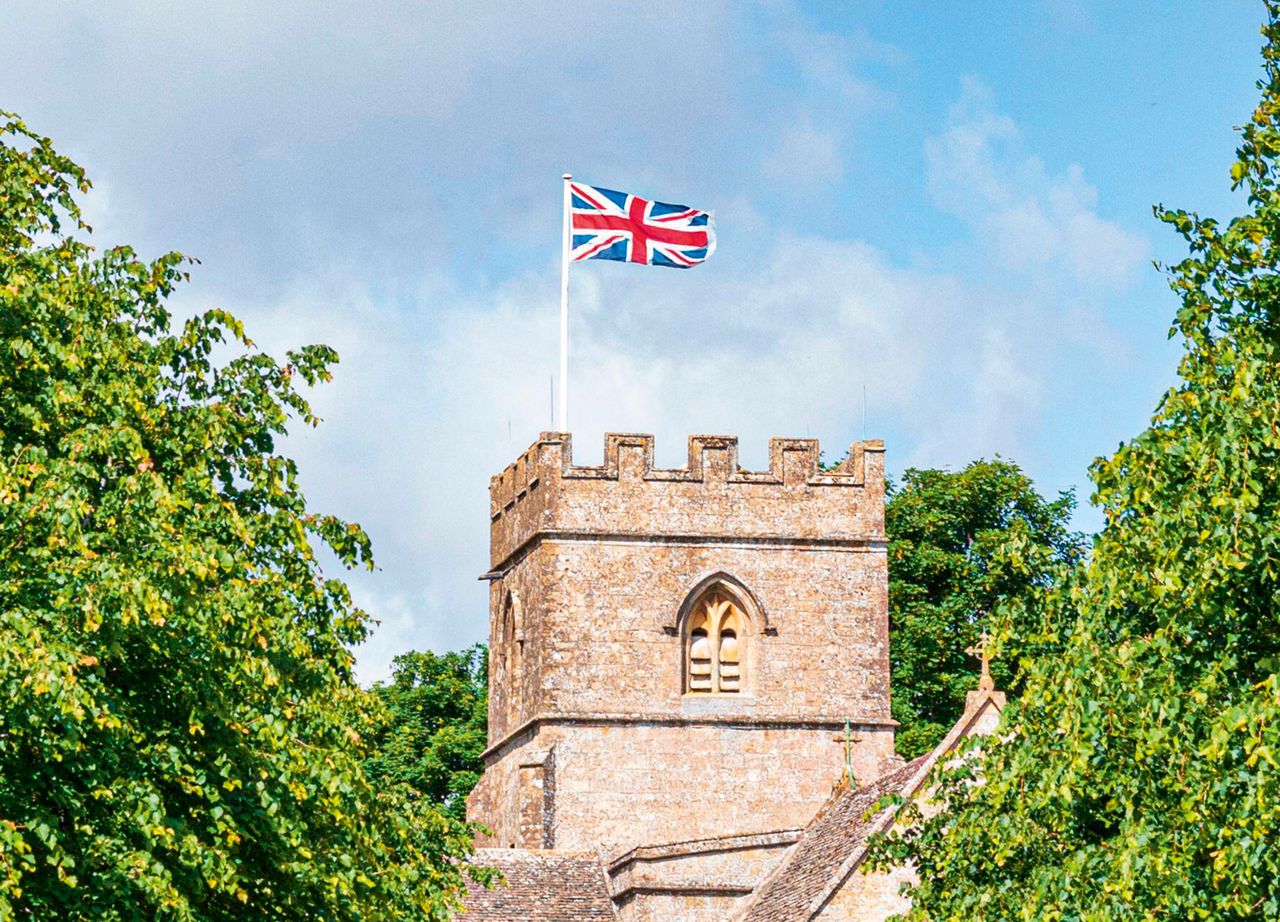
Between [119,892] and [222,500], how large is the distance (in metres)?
3.50

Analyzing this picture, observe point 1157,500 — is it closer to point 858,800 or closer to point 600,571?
point 858,800

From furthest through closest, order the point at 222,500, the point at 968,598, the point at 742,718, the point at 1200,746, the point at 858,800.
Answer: the point at 968,598, the point at 742,718, the point at 858,800, the point at 222,500, the point at 1200,746

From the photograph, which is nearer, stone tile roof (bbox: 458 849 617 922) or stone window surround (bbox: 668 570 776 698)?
stone tile roof (bbox: 458 849 617 922)

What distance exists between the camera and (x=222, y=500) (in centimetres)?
1825

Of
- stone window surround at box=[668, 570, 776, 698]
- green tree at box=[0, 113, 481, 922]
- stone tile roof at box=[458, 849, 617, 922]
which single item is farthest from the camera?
stone window surround at box=[668, 570, 776, 698]

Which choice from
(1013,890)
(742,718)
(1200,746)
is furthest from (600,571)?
(1200,746)

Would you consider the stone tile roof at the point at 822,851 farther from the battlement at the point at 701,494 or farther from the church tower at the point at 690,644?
the battlement at the point at 701,494

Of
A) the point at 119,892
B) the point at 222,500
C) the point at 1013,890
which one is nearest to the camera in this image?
the point at 119,892

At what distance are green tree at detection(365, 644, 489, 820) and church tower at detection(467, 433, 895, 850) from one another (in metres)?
9.76

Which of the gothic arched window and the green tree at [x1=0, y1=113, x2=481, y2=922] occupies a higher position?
the gothic arched window

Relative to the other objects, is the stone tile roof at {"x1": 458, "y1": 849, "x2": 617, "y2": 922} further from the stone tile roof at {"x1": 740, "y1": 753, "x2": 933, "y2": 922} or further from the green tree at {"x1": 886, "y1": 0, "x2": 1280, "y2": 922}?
the green tree at {"x1": 886, "y1": 0, "x2": 1280, "y2": 922}

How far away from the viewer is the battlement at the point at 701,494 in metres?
46.1

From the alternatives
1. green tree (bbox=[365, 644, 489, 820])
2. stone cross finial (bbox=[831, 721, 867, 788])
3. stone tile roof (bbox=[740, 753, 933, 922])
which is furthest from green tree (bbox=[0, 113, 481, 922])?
green tree (bbox=[365, 644, 489, 820])

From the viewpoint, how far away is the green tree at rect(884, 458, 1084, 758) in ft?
171
